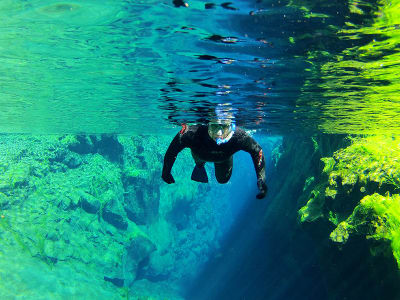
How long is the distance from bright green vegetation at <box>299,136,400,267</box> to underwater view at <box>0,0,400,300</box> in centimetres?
6

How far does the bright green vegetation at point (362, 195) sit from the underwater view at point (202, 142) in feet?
0.20

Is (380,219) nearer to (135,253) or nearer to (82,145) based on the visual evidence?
(135,253)

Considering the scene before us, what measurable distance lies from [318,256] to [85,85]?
16.0 meters

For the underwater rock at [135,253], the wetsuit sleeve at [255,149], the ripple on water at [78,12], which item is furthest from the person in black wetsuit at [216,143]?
the underwater rock at [135,253]

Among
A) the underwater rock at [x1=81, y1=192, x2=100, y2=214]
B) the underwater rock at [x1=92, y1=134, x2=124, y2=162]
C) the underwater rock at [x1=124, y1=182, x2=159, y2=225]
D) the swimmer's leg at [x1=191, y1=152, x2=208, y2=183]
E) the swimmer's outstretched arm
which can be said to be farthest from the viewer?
the underwater rock at [x1=124, y1=182, x2=159, y2=225]

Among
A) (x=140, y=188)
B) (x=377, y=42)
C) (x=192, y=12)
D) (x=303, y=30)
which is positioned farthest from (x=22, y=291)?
(x=377, y=42)

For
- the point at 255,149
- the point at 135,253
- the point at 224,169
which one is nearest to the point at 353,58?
the point at 255,149

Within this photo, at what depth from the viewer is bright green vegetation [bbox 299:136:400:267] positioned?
9.59m

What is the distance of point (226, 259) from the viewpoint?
109 feet

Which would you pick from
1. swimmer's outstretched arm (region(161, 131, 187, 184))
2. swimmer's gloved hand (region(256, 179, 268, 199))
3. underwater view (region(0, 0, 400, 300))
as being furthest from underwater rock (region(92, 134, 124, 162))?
swimmer's gloved hand (region(256, 179, 268, 199))

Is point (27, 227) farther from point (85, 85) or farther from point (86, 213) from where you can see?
point (85, 85)

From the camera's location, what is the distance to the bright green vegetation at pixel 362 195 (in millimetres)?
9594

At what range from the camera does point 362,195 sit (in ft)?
38.2

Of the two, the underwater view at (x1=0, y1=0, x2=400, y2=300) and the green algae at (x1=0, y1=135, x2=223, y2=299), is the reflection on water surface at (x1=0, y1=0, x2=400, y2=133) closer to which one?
the underwater view at (x1=0, y1=0, x2=400, y2=300)
